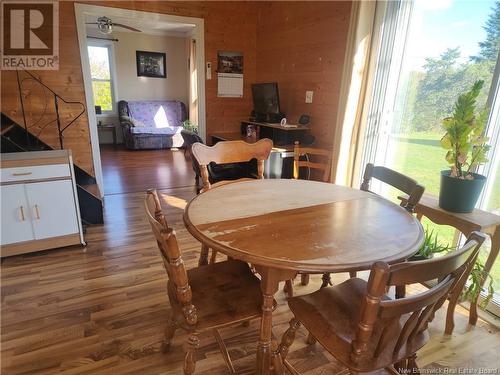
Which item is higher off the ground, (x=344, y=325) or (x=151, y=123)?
(x=151, y=123)

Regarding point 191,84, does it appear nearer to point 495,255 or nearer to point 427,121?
point 427,121

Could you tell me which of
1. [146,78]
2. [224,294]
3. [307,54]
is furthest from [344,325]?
[146,78]

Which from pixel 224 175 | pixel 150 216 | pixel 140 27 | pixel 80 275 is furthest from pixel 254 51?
pixel 150 216

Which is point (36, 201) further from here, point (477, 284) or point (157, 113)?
point (157, 113)

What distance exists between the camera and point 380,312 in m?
0.89

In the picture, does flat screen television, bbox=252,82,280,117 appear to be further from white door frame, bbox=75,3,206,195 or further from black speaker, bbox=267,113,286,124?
white door frame, bbox=75,3,206,195

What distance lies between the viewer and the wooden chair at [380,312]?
0.87 meters

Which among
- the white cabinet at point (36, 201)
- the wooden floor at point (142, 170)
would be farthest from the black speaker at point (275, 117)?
the white cabinet at point (36, 201)

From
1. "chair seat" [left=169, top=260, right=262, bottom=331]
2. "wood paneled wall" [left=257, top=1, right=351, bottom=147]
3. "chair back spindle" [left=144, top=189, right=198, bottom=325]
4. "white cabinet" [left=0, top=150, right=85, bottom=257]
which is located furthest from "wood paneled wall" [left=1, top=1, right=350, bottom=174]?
"chair back spindle" [left=144, top=189, right=198, bottom=325]

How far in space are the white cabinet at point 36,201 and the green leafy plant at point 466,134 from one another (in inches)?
108

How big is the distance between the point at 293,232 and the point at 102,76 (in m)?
7.48
